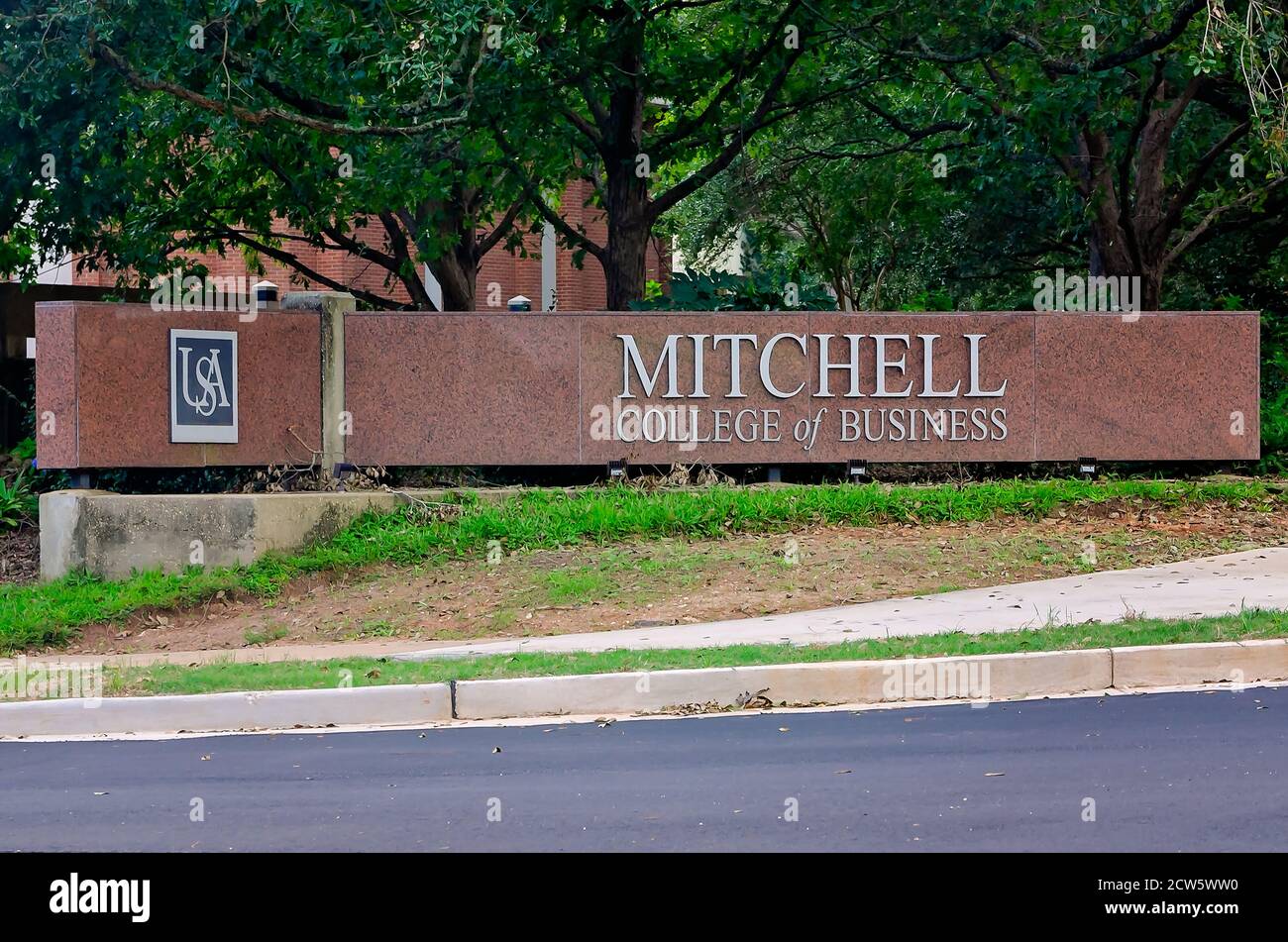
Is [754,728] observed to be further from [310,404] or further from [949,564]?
[310,404]

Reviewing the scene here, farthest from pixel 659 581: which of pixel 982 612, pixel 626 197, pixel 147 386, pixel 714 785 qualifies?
pixel 626 197

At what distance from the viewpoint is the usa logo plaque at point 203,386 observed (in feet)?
50.8

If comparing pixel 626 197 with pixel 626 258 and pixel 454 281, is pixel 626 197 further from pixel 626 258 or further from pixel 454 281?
pixel 454 281

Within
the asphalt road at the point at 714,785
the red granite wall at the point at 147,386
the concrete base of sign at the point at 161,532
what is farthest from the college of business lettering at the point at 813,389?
the asphalt road at the point at 714,785

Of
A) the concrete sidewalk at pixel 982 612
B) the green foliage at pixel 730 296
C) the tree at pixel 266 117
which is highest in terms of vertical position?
the tree at pixel 266 117

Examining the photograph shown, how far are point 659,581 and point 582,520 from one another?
1858 millimetres

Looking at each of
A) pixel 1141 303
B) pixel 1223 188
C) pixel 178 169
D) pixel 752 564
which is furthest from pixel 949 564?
pixel 178 169

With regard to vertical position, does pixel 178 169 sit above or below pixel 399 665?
above

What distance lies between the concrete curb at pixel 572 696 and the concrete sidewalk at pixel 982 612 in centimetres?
113

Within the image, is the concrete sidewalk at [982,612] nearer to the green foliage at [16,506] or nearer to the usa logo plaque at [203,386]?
the usa logo plaque at [203,386]

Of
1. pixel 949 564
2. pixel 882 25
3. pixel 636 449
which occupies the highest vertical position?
pixel 882 25

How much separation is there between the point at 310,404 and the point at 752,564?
5.09m

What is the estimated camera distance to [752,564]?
13.7m

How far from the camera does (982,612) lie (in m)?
12.0
